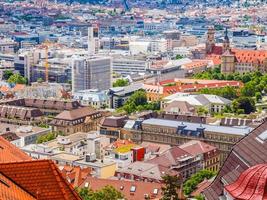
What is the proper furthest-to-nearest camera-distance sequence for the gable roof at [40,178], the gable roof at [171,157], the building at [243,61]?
the building at [243,61] < the gable roof at [171,157] < the gable roof at [40,178]

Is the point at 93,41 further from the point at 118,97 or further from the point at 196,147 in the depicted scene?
the point at 196,147

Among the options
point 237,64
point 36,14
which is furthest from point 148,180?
point 36,14

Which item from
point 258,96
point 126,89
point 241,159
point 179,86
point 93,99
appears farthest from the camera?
point 179,86

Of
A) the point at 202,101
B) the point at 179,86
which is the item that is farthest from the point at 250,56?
the point at 202,101

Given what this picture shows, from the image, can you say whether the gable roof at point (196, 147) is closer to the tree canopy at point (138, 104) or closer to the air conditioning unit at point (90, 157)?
the air conditioning unit at point (90, 157)

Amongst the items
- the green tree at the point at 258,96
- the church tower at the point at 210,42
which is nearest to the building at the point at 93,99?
the green tree at the point at 258,96

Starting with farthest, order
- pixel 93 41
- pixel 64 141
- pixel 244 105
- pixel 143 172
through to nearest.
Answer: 1. pixel 93 41
2. pixel 244 105
3. pixel 64 141
4. pixel 143 172
